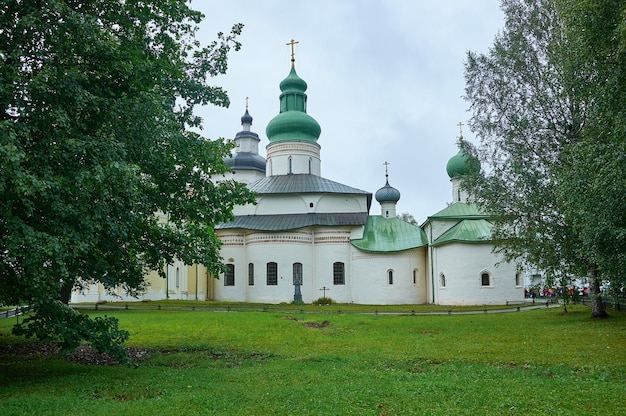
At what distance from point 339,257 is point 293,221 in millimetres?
4235

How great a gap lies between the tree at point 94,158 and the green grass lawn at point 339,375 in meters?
1.67

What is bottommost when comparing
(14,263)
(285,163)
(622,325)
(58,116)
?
(622,325)

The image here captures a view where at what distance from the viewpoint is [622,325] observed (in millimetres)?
19688

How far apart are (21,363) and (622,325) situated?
1912 cm

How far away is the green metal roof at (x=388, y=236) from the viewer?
3928 centimetres

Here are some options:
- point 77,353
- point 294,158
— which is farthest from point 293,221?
point 77,353

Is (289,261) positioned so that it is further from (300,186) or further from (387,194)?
(387,194)

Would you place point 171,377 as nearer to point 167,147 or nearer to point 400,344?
point 167,147

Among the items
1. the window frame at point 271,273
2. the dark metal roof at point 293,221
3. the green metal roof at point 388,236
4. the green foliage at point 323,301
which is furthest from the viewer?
the dark metal roof at point 293,221

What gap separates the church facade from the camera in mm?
35938

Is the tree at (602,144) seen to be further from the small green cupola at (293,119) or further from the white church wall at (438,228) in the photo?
the small green cupola at (293,119)

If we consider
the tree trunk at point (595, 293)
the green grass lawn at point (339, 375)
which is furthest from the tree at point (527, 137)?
the green grass lawn at point (339, 375)

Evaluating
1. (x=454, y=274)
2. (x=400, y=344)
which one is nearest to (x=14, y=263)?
(x=400, y=344)

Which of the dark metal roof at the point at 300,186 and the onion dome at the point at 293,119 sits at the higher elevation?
the onion dome at the point at 293,119
